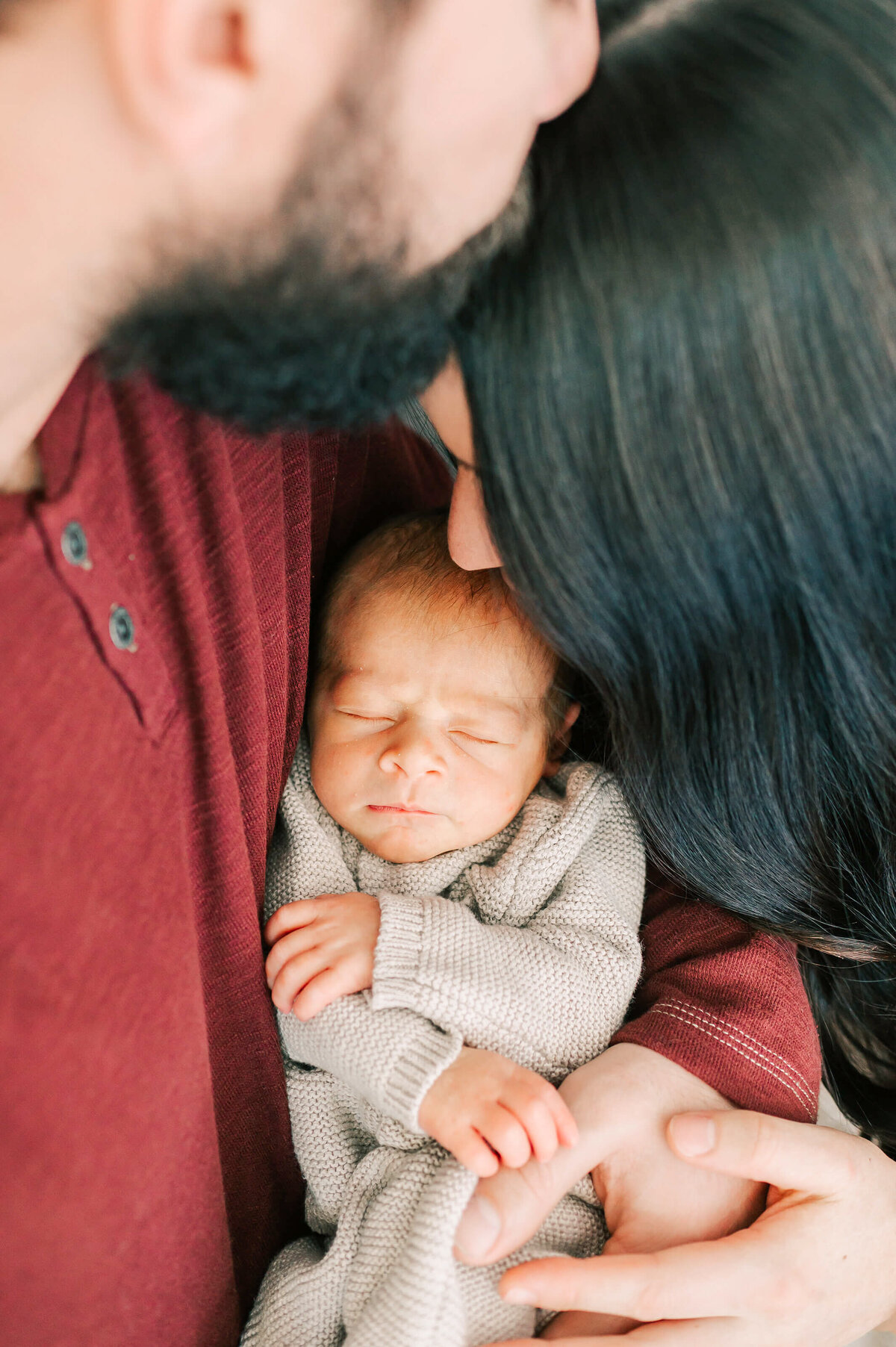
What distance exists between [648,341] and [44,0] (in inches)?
17.2

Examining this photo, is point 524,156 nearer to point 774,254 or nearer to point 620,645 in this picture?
point 774,254

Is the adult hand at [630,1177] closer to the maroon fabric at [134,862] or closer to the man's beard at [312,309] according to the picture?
the maroon fabric at [134,862]

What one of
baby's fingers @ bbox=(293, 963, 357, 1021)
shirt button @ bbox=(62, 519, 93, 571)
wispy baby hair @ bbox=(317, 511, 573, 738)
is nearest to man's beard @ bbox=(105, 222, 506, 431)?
shirt button @ bbox=(62, 519, 93, 571)

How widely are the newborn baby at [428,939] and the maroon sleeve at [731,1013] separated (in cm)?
6

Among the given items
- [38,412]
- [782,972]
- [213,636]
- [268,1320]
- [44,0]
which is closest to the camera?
[44,0]

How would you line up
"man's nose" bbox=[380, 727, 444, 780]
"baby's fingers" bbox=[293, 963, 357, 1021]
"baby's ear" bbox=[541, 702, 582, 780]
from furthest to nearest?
"baby's ear" bbox=[541, 702, 582, 780] → "man's nose" bbox=[380, 727, 444, 780] → "baby's fingers" bbox=[293, 963, 357, 1021]

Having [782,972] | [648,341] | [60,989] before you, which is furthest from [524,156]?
[782,972]

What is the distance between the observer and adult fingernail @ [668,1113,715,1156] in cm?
91

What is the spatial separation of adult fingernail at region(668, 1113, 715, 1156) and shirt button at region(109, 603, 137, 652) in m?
0.67

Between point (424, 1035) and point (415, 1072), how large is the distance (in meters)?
0.04

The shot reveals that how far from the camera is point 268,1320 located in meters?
0.97

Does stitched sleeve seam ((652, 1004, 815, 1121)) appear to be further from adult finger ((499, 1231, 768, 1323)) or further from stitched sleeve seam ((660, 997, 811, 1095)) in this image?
adult finger ((499, 1231, 768, 1323))

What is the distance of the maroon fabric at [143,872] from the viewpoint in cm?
60

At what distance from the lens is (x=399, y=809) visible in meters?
1.15
